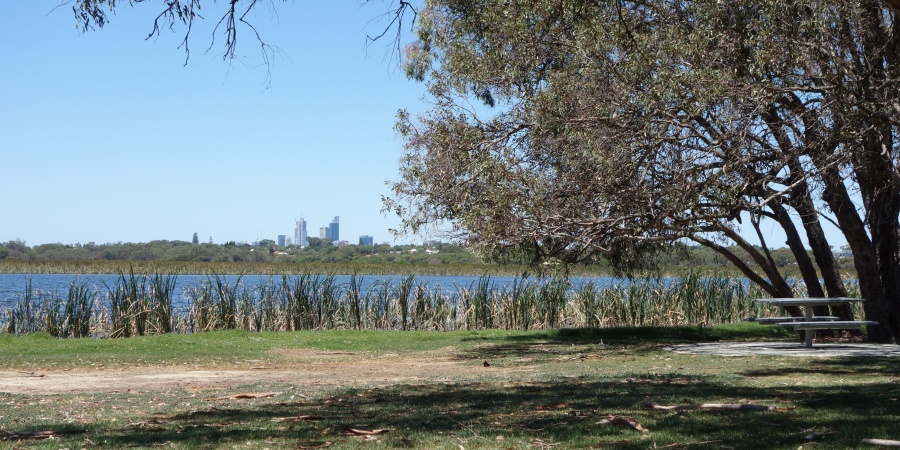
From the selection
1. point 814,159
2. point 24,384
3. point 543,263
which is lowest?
point 24,384

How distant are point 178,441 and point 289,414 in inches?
54.3

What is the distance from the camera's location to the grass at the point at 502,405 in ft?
18.4

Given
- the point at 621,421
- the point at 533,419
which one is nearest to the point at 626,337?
the point at 533,419

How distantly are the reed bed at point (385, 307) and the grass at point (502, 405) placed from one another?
118 inches

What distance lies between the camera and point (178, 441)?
5.59 metres

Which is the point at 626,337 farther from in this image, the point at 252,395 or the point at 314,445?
the point at 314,445

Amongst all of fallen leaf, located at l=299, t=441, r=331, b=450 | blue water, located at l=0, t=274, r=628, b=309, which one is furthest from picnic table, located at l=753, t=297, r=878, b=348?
fallen leaf, located at l=299, t=441, r=331, b=450

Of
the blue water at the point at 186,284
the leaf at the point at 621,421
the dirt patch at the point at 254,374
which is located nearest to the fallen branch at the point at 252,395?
the dirt patch at the point at 254,374

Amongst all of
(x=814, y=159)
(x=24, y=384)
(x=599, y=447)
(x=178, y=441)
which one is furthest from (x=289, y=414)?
(x=814, y=159)

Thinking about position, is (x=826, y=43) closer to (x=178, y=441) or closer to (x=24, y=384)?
(x=178, y=441)

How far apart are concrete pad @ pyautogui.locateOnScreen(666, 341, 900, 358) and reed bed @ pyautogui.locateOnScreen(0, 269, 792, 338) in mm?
3331

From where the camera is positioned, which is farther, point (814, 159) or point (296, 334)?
point (296, 334)

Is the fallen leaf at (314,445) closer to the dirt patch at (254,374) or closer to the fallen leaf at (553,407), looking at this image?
the fallen leaf at (553,407)

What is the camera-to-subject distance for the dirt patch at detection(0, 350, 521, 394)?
982cm
